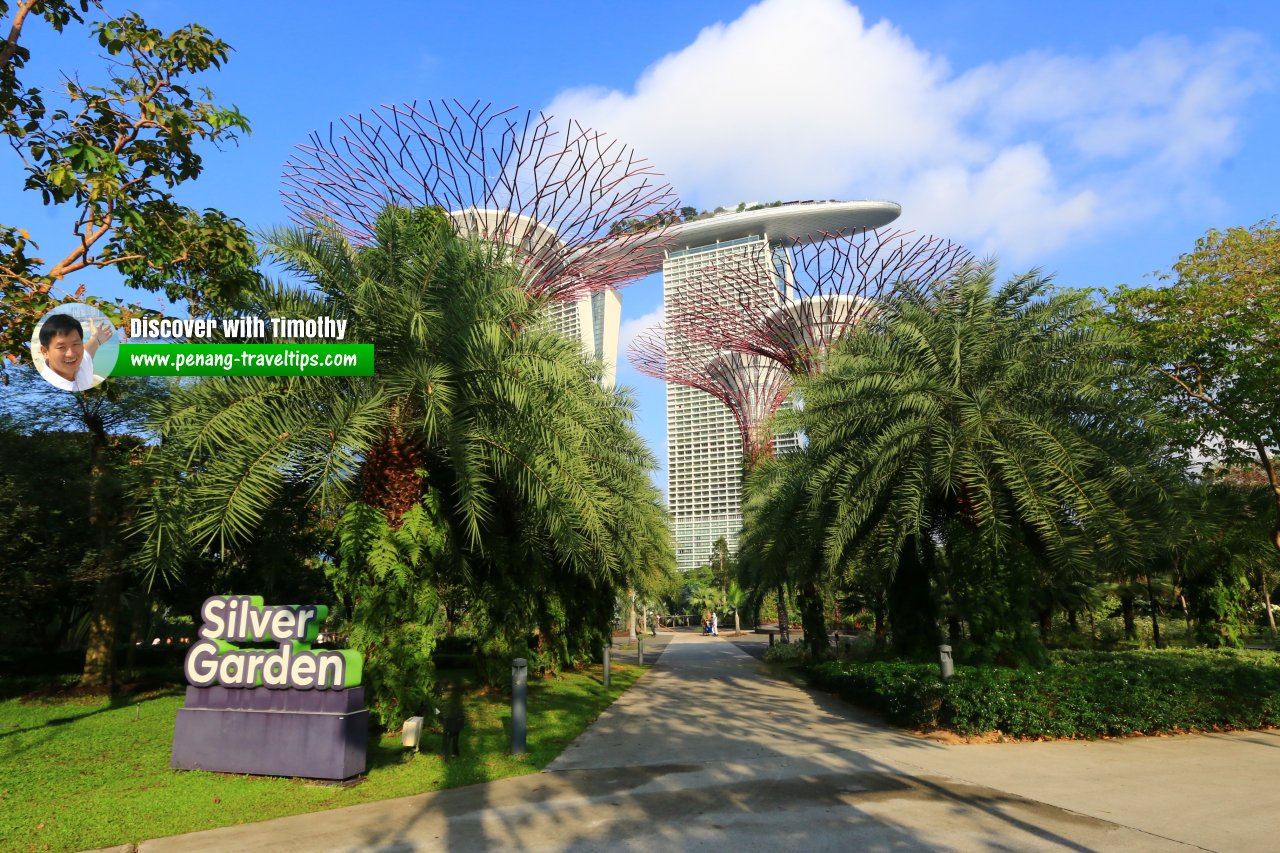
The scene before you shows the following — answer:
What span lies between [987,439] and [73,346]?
1338 cm

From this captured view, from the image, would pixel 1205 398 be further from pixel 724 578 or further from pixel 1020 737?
pixel 724 578

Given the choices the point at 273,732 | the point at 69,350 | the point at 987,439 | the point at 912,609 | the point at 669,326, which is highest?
the point at 669,326

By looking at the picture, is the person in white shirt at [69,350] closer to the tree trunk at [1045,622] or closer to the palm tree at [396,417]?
the palm tree at [396,417]

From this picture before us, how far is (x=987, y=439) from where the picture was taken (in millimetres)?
13219

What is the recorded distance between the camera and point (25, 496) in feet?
53.4

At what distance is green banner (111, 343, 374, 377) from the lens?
11.0m

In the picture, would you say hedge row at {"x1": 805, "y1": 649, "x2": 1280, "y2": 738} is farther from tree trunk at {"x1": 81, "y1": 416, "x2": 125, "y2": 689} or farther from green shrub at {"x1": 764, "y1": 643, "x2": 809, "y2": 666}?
tree trunk at {"x1": 81, "y1": 416, "x2": 125, "y2": 689}

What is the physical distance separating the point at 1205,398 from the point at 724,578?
77385mm

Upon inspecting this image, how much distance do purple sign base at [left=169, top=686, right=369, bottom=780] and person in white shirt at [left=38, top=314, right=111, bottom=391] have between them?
167 inches

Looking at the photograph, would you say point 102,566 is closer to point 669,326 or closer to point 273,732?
point 273,732

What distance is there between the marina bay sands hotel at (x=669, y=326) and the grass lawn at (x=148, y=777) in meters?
10.1

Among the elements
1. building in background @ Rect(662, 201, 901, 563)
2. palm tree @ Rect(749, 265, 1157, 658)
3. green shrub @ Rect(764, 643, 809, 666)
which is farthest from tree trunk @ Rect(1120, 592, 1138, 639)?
palm tree @ Rect(749, 265, 1157, 658)

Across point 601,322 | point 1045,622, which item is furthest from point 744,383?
point 601,322

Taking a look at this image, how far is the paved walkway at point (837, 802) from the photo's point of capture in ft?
22.1
